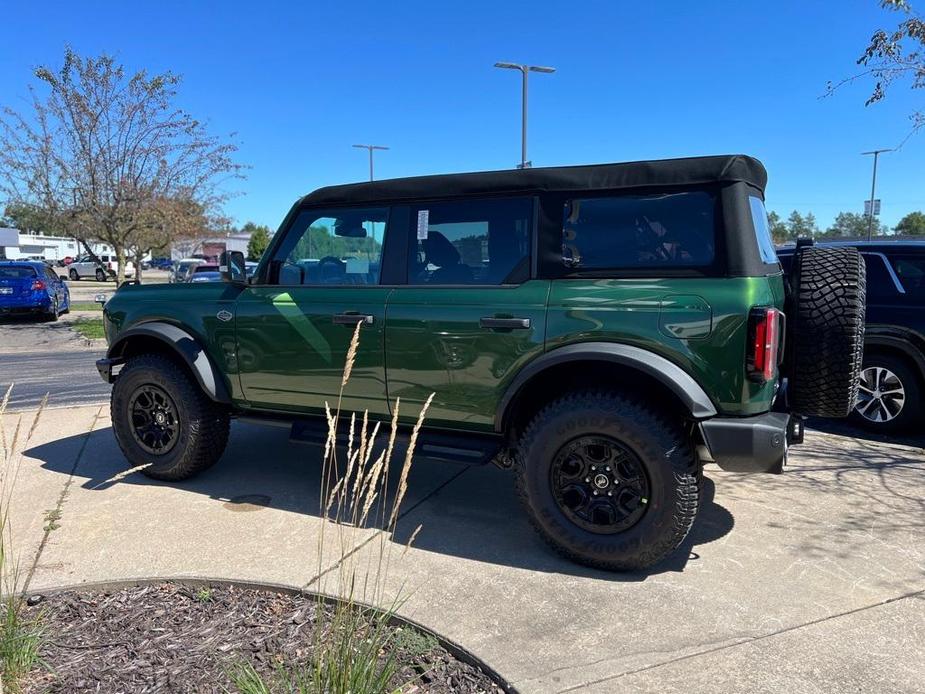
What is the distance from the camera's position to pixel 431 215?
3.96 metres

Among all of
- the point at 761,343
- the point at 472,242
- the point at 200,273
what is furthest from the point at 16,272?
the point at 761,343

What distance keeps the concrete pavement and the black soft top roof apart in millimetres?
1963

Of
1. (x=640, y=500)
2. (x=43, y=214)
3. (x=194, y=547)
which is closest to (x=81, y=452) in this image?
(x=194, y=547)

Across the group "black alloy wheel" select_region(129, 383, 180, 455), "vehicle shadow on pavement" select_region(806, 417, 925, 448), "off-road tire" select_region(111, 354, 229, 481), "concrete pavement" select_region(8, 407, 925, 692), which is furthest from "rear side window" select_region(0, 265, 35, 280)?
"vehicle shadow on pavement" select_region(806, 417, 925, 448)

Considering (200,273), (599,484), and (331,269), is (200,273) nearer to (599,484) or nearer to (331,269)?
(331,269)

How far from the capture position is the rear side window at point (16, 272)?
15.1 m

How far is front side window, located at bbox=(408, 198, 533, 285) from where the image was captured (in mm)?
3682

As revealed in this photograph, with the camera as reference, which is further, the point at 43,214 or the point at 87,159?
the point at 43,214

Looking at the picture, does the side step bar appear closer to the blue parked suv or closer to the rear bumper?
the rear bumper

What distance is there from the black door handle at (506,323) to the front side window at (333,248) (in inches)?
33.3

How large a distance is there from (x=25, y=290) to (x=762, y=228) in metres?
16.3

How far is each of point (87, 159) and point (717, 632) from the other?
14.1 meters

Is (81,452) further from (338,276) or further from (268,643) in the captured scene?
(268,643)

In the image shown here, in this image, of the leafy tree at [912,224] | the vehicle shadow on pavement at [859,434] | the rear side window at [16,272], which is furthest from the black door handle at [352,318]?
the leafy tree at [912,224]
